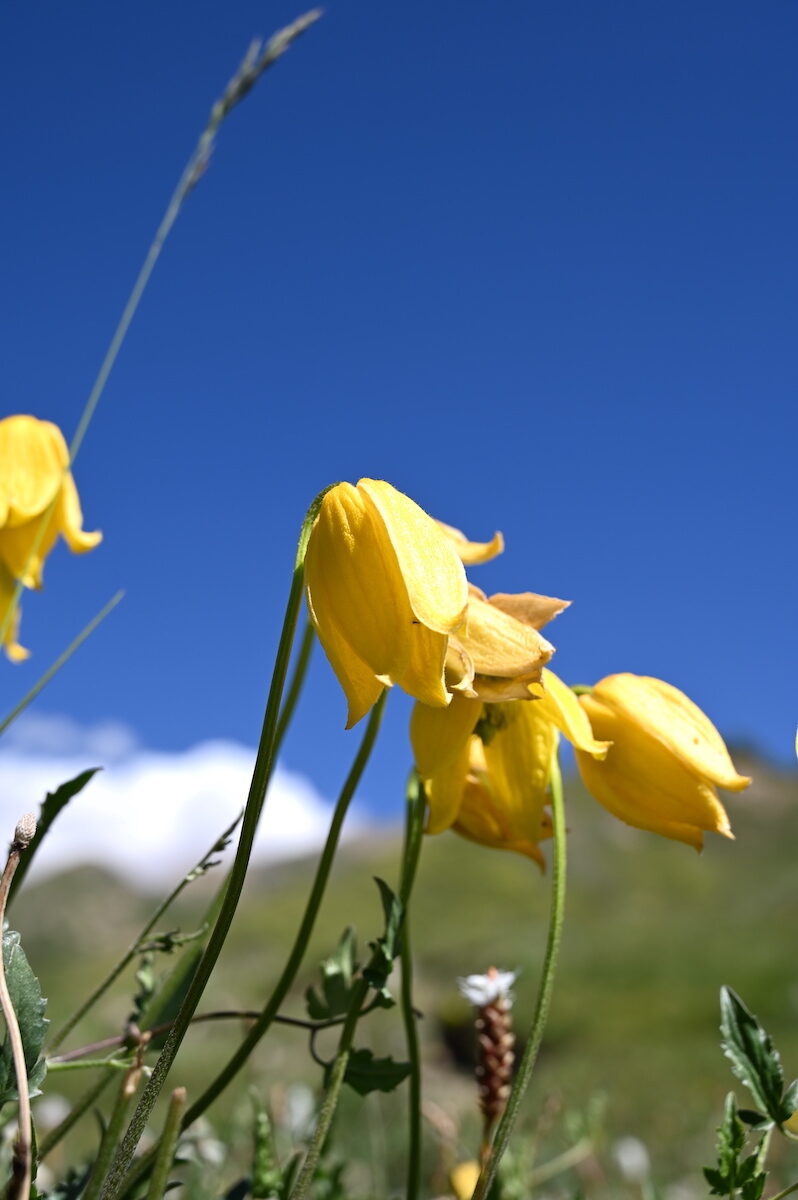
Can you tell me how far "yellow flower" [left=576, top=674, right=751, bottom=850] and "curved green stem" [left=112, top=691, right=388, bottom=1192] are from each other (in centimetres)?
20

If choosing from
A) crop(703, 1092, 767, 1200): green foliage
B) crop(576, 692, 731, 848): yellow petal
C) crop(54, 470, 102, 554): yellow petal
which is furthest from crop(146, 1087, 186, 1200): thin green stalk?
crop(54, 470, 102, 554): yellow petal

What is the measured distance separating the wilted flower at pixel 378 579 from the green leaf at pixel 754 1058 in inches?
13.3

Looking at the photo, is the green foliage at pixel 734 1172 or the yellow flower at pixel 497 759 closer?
the green foliage at pixel 734 1172

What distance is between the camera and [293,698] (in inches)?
43.8

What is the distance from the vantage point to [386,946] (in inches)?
31.5

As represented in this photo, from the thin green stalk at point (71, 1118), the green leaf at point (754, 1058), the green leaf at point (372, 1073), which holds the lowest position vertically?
the thin green stalk at point (71, 1118)

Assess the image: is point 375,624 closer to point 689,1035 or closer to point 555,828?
point 555,828

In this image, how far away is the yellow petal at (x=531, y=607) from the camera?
0.93 m

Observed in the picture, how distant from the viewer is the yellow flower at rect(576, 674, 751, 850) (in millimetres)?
983

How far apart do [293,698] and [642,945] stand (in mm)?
11471

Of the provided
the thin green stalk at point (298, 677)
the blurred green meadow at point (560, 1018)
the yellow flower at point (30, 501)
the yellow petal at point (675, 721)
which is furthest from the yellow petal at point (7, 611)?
the yellow petal at point (675, 721)

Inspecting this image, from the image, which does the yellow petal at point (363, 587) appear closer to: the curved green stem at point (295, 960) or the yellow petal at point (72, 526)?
the curved green stem at point (295, 960)

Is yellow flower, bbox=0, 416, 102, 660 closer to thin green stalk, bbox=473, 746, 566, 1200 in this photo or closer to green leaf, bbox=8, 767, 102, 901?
green leaf, bbox=8, 767, 102, 901

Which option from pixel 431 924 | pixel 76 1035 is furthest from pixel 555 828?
pixel 431 924
